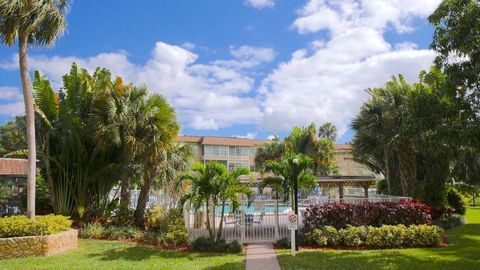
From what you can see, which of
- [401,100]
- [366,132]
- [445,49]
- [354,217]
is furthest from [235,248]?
[401,100]

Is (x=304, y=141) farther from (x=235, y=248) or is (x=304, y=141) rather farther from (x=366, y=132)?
(x=235, y=248)

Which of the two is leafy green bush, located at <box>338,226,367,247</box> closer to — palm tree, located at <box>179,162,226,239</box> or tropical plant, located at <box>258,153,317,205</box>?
tropical plant, located at <box>258,153,317,205</box>

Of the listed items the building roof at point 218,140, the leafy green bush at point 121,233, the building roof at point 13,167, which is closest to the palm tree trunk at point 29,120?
the leafy green bush at point 121,233

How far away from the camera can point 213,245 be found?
14.4 metres

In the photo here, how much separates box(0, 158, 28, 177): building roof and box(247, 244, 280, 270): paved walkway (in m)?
17.1

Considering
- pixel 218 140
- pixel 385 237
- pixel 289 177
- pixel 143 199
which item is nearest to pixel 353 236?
pixel 385 237

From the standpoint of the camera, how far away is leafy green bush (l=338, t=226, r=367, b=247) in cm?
1467

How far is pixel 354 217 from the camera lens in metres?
15.9

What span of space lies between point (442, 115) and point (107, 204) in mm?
14951

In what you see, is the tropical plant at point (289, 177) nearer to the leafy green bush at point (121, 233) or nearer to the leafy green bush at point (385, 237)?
the leafy green bush at point (385, 237)

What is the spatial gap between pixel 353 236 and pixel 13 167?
839 inches

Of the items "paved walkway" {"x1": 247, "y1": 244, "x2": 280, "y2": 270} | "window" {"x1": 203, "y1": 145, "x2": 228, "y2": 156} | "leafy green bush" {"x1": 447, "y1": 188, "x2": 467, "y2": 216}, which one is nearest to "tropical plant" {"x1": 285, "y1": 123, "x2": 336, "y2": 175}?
"leafy green bush" {"x1": 447, "y1": 188, "x2": 467, "y2": 216}

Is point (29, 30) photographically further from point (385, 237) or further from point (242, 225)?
point (385, 237)

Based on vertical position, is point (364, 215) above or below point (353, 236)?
above
